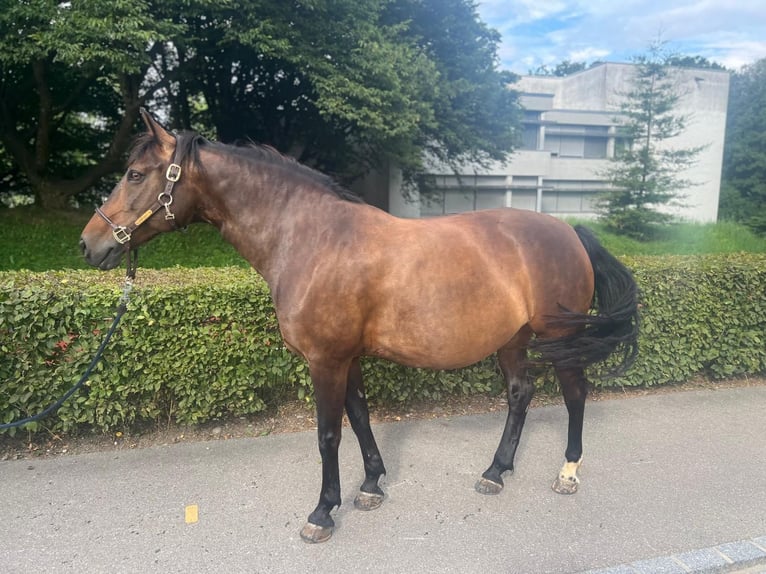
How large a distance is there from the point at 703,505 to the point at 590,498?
67 centimetres

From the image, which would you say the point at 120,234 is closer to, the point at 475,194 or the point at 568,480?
the point at 568,480

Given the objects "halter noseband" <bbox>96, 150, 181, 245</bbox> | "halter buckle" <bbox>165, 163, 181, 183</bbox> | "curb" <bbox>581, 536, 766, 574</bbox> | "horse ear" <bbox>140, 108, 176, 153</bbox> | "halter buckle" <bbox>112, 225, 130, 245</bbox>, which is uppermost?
"horse ear" <bbox>140, 108, 176, 153</bbox>

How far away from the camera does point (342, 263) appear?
276cm

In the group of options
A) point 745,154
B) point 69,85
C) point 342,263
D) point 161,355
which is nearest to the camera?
point 342,263

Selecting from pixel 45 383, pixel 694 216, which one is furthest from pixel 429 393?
pixel 694 216

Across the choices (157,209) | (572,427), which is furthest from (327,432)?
(572,427)

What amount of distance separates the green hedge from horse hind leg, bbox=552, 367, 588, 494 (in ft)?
4.48

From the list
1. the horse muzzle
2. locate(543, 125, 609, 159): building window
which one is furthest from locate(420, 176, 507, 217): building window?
the horse muzzle

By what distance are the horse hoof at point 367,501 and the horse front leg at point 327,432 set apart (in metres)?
0.26

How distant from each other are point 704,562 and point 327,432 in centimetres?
207

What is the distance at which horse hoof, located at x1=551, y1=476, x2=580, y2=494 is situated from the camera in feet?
11.0

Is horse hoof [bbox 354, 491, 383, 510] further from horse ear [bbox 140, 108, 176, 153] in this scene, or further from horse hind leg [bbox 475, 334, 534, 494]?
horse ear [bbox 140, 108, 176, 153]

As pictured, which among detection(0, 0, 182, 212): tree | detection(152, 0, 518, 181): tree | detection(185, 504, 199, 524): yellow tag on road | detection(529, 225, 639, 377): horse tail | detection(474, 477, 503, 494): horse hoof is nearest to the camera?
detection(185, 504, 199, 524): yellow tag on road

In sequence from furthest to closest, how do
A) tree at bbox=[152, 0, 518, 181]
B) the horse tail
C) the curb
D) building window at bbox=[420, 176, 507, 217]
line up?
building window at bbox=[420, 176, 507, 217], tree at bbox=[152, 0, 518, 181], the horse tail, the curb
